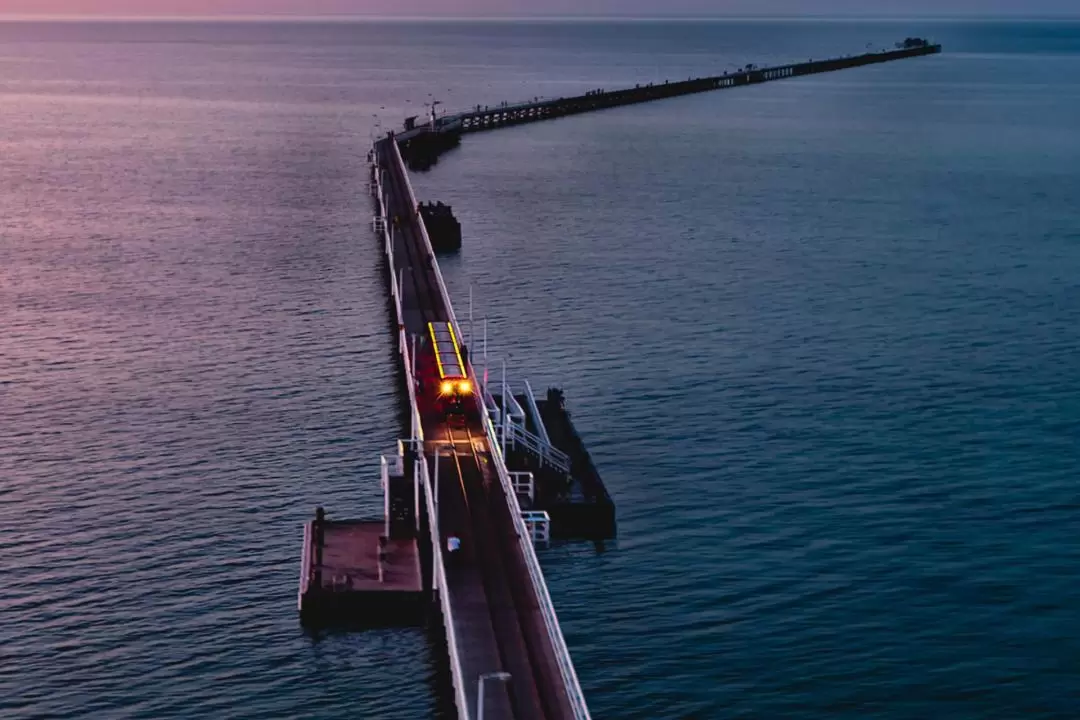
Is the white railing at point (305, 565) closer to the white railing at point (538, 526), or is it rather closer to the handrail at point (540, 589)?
the handrail at point (540, 589)

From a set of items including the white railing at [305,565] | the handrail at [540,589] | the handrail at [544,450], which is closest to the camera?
the handrail at [540,589]

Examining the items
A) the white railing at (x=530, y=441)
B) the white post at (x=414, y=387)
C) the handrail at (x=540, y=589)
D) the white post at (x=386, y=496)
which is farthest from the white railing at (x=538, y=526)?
the white post at (x=414, y=387)

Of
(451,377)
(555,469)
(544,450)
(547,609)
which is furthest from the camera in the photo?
(451,377)

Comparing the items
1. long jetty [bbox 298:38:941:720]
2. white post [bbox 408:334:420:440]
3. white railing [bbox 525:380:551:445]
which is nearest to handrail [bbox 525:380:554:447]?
white railing [bbox 525:380:551:445]

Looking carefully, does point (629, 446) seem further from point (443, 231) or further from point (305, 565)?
point (443, 231)

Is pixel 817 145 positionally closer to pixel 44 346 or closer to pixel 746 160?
pixel 746 160

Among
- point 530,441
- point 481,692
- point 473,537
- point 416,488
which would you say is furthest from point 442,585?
point 530,441

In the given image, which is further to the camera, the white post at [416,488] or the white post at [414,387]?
the white post at [414,387]
